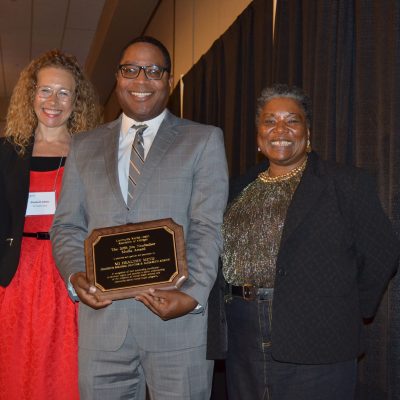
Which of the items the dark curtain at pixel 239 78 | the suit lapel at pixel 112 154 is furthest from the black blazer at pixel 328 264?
the dark curtain at pixel 239 78

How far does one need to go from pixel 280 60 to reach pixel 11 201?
1693 mm

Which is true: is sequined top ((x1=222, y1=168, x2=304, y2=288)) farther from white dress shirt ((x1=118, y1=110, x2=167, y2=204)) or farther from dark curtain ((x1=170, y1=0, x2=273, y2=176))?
dark curtain ((x1=170, y1=0, x2=273, y2=176))

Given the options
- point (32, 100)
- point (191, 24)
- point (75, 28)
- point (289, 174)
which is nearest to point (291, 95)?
point (289, 174)

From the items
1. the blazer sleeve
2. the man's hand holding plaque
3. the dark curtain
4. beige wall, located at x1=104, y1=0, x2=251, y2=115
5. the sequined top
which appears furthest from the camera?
beige wall, located at x1=104, y1=0, x2=251, y2=115

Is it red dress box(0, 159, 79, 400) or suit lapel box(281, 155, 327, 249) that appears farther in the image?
red dress box(0, 159, 79, 400)

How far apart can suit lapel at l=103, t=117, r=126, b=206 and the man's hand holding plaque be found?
7.0 inches

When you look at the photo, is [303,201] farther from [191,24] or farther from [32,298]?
[191,24]

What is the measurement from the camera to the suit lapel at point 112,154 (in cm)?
215

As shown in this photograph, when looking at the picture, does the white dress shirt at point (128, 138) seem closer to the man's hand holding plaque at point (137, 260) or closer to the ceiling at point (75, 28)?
the man's hand holding plaque at point (137, 260)

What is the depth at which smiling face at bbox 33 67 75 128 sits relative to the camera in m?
2.79

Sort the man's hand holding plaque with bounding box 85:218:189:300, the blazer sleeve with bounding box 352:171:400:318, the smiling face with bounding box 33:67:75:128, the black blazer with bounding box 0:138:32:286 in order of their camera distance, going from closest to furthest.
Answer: the man's hand holding plaque with bounding box 85:218:189:300
the blazer sleeve with bounding box 352:171:400:318
the black blazer with bounding box 0:138:32:286
the smiling face with bounding box 33:67:75:128

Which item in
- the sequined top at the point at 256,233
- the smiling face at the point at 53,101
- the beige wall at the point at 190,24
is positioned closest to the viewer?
the sequined top at the point at 256,233

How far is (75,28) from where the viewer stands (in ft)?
29.9

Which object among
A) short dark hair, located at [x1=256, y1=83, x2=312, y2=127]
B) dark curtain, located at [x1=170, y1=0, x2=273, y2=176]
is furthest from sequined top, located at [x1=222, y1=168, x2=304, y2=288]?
dark curtain, located at [x1=170, y1=0, x2=273, y2=176]
